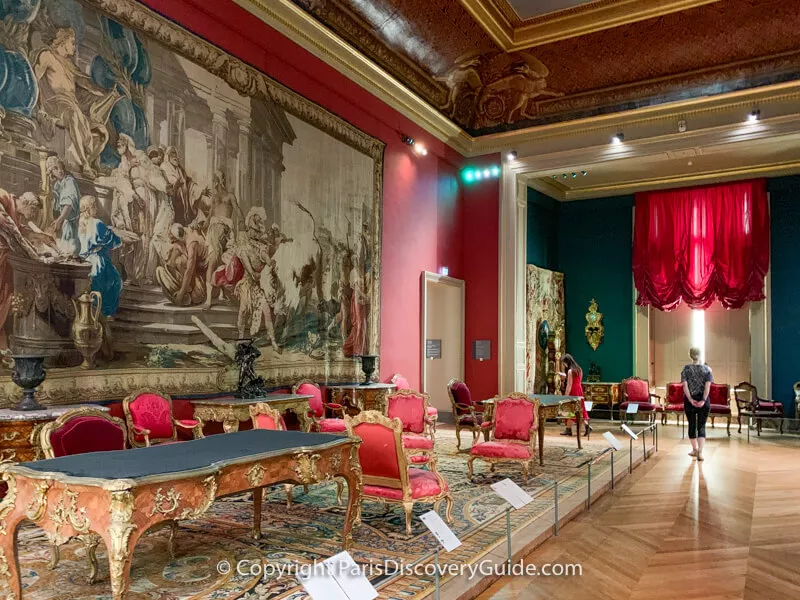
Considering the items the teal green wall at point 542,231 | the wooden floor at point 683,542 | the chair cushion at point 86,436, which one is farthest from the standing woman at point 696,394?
the chair cushion at point 86,436

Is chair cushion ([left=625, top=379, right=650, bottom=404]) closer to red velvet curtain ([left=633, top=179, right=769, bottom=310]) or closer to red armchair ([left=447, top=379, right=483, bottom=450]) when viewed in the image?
red velvet curtain ([left=633, top=179, right=769, bottom=310])

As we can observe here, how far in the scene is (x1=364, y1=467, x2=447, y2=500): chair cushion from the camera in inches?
213

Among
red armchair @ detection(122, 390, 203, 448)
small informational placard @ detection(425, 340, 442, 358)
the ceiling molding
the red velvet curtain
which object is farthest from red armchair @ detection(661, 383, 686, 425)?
red armchair @ detection(122, 390, 203, 448)

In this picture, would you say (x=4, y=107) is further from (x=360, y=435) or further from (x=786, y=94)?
(x=786, y=94)

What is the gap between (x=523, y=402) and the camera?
802 cm

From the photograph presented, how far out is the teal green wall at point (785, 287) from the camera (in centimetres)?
1476

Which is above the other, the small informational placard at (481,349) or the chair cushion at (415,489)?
the small informational placard at (481,349)

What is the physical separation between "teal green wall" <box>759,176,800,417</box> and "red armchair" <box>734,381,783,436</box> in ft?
2.24

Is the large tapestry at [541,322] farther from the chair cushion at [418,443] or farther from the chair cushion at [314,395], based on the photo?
the chair cushion at [418,443]

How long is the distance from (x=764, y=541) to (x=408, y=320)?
303 inches

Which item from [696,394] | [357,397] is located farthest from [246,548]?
[696,394]

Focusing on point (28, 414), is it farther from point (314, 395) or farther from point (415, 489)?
point (314, 395)

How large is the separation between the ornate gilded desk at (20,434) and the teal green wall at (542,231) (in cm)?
1231

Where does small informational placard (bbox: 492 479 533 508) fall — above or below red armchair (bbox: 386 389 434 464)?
below
